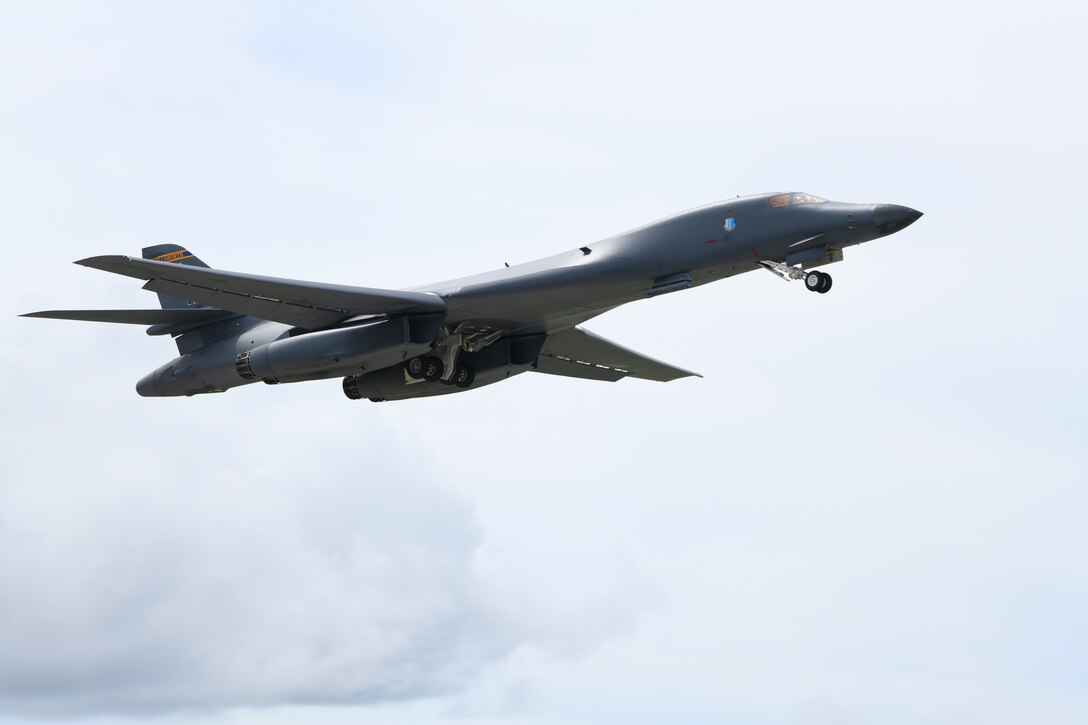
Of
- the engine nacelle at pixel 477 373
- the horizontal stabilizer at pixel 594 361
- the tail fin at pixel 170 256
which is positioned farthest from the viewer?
the horizontal stabilizer at pixel 594 361

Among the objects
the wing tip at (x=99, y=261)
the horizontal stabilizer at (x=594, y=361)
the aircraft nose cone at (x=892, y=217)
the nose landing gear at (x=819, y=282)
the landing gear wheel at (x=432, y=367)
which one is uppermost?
the wing tip at (x=99, y=261)

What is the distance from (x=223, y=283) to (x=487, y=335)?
6458 millimetres

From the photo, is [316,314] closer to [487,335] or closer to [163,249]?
[487,335]

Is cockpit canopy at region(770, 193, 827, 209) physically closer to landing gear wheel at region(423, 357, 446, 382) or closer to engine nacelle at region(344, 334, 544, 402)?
engine nacelle at region(344, 334, 544, 402)

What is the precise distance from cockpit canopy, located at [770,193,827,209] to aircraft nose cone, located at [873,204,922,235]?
53.5 inches

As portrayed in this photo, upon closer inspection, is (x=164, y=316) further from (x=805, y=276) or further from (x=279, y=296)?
(x=805, y=276)

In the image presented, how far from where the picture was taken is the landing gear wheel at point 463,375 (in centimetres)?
3406

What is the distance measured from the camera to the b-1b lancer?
2892cm

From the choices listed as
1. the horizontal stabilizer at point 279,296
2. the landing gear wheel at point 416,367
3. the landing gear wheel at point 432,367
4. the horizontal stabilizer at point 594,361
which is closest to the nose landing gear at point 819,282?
the horizontal stabilizer at point 279,296

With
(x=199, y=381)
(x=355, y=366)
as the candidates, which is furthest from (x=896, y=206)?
(x=199, y=381)

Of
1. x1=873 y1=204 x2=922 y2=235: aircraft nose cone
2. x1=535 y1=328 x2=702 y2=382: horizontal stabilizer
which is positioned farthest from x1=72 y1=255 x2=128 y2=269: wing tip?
x1=873 y1=204 x2=922 y2=235: aircraft nose cone

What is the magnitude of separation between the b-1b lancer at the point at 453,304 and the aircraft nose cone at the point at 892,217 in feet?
0.08

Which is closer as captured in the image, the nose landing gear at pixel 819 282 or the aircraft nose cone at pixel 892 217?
the aircraft nose cone at pixel 892 217

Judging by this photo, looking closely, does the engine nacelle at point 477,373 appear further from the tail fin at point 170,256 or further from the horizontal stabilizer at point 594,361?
the tail fin at point 170,256
